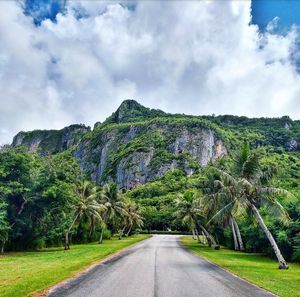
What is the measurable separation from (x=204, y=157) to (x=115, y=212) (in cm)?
12855

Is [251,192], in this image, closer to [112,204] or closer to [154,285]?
[154,285]

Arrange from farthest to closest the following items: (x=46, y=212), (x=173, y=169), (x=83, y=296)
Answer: (x=173, y=169) < (x=46, y=212) < (x=83, y=296)

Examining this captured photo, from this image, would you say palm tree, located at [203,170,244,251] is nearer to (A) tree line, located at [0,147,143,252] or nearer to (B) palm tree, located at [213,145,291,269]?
(B) palm tree, located at [213,145,291,269]

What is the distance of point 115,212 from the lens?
62.5 m

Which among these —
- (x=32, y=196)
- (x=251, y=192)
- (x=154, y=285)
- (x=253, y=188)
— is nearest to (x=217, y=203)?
(x=251, y=192)

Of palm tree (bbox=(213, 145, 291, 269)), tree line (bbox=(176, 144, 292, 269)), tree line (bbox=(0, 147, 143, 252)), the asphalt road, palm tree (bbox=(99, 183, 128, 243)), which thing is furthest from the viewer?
palm tree (bbox=(99, 183, 128, 243))

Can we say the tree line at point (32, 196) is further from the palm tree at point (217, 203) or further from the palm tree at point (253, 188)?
the palm tree at point (253, 188)

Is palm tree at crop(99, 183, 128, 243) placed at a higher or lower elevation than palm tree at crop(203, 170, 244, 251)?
higher

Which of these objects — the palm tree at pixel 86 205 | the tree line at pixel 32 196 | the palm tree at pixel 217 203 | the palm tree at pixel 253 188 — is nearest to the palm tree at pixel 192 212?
the palm tree at pixel 217 203

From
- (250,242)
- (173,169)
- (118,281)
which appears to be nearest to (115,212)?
(250,242)

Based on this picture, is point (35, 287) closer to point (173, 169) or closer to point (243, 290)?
point (243, 290)

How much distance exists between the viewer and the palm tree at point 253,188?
24484 mm

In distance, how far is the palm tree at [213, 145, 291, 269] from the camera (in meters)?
24.5

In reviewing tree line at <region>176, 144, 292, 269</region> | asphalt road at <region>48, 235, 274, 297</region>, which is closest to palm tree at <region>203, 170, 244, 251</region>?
tree line at <region>176, 144, 292, 269</region>
